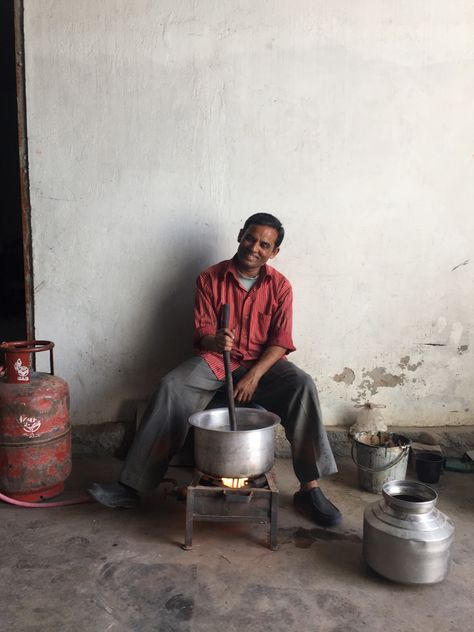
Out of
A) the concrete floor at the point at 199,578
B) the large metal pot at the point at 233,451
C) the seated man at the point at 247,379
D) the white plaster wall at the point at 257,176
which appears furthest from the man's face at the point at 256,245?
the concrete floor at the point at 199,578

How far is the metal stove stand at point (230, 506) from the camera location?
258cm

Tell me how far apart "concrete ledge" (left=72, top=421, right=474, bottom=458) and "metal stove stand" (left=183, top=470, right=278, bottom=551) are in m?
1.09

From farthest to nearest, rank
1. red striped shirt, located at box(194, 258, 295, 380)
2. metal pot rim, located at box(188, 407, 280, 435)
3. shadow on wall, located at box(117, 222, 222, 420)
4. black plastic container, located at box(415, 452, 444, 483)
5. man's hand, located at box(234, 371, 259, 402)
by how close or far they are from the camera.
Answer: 1. shadow on wall, located at box(117, 222, 222, 420)
2. black plastic container, located at box(415, 452, 444, 483)
3. red striped shirt, located at box(194, 258, 295, 380)
4. man's hand, located at box(234, 371, 259, 402)
5. metal pot rim, located at box(188, 407, 280, 435)

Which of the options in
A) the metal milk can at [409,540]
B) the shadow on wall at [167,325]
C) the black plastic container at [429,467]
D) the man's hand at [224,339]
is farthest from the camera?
the shadow on wall at [167,325]

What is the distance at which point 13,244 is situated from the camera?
9125 millimetres

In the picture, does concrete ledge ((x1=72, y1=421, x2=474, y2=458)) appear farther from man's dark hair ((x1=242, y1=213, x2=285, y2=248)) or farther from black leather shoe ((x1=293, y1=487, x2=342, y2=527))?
man's dark hair ((x1=242, y1=213, x2=285, y2=248))

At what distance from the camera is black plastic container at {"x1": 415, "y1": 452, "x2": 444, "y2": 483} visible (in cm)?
340

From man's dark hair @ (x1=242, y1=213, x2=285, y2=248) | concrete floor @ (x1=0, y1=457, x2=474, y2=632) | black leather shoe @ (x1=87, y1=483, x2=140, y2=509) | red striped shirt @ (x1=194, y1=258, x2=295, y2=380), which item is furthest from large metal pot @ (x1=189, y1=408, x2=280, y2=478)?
man's dark hair @ (x1=242, y1=213, x2=285, y2=248)

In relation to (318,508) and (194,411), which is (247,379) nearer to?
(194,411)

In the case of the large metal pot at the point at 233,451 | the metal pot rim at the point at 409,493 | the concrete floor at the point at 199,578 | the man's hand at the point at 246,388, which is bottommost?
the concrete floor at the point at 199,578

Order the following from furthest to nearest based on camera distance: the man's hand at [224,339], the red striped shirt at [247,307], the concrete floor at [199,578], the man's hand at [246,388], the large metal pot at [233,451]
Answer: the red striped shirt at [247,307]
the man's hand at [246,388]
the man's hand at [224,339]
the large metal pot at [233,451]
the concrete floor at [199,578]

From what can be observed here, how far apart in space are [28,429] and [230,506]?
3.77 ft

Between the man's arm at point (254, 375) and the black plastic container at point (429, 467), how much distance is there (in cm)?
116

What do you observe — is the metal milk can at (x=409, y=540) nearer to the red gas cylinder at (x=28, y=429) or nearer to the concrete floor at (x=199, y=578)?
the concrete floor at (x=199, y=578)
